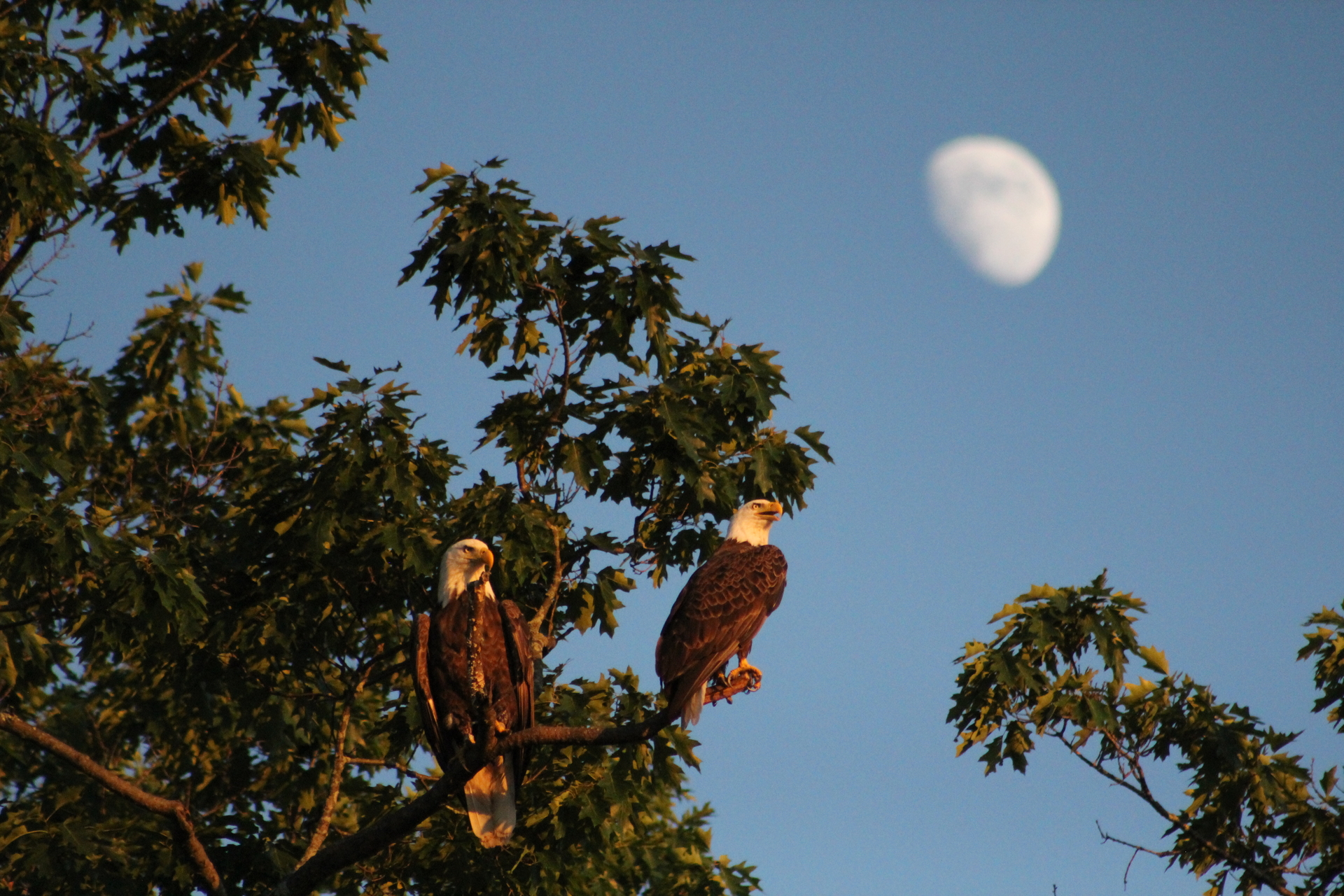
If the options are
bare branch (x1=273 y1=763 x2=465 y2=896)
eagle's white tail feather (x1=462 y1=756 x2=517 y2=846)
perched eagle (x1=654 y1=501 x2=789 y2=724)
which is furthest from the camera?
eagle's white tail feather (x1=462 y1=756 x2=517 y2=846)

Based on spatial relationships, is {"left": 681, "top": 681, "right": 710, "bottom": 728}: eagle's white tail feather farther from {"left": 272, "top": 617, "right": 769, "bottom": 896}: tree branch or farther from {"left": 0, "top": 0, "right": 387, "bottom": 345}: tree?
{"left": 0, "top": 0, "right": 387, "bottom": 345}: tree

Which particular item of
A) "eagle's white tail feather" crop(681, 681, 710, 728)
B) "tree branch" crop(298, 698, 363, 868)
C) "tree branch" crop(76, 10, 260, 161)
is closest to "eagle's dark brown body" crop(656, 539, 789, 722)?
"eagle's white tail feather" crop(681, 681, 710, 728)

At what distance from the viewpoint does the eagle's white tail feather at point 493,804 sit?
8.02m

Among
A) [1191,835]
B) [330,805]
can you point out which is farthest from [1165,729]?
[330,805]

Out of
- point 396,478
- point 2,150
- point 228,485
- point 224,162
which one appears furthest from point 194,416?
point 396,478

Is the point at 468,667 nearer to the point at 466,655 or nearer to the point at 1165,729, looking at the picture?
the point at 466,655

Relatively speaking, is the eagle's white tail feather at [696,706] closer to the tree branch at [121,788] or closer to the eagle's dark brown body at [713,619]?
the eagle's dark brown body at [713,619]

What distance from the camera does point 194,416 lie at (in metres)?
12.5

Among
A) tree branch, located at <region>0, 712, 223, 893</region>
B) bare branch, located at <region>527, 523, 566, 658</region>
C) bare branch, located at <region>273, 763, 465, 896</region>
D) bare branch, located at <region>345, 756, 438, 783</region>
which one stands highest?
bare branch, located at <region>527, 523, 566, 658</region>

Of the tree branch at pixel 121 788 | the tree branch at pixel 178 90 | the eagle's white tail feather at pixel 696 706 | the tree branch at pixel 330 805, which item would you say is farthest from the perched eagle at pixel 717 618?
the tree branch at pixel 178 90

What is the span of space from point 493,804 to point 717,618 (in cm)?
197

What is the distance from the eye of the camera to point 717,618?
7.60 m

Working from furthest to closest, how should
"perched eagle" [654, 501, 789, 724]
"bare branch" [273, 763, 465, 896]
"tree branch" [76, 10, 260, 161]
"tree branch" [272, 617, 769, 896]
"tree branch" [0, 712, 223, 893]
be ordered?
"tree branch" [76, 10, 260, 161]
"tree branch" [0, 712, 223, 893]
"perched eagle" [654, 501, 789, 724]
"bare branch" [273, 763, 465, 896]
"tree branch" [272, 617, 769, 896]

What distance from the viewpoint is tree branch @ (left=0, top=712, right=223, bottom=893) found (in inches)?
302
